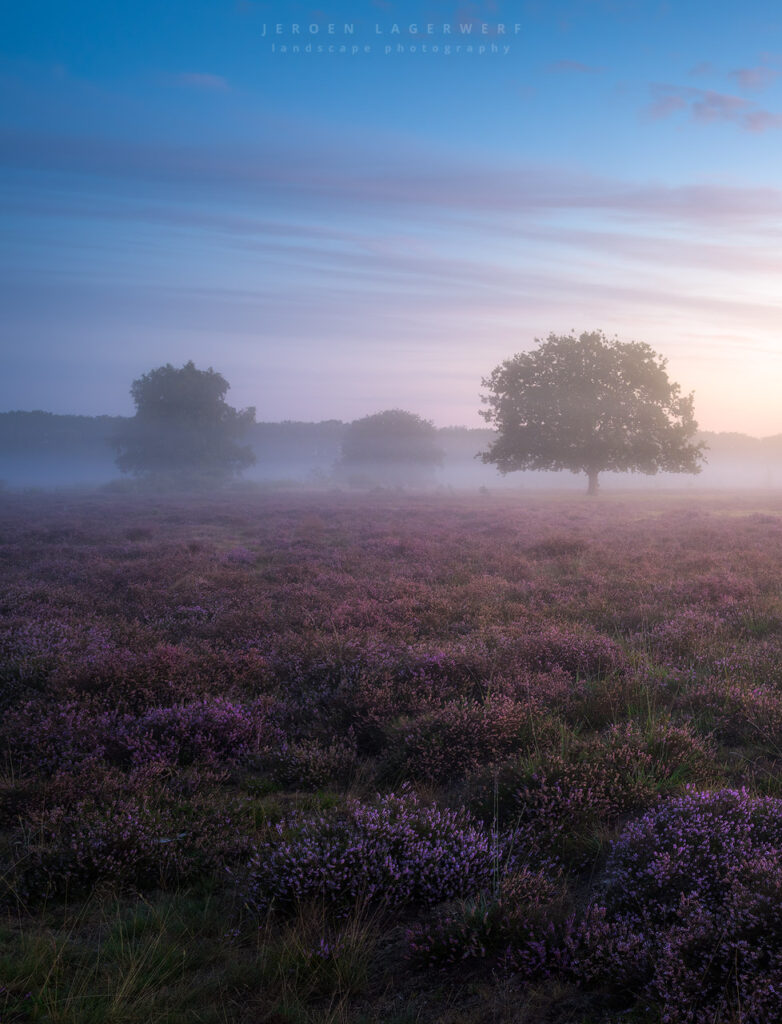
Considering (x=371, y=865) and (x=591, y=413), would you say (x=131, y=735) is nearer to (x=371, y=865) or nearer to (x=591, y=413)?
(x=371, y=865)

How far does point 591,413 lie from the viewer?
148ft

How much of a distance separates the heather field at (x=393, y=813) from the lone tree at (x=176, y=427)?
6428 centimetres

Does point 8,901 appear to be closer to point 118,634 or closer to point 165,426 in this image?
point 118,634

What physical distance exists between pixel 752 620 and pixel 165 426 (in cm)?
7076

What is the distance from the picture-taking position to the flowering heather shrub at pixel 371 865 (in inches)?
124

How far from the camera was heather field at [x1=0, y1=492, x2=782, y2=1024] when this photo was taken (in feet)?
8.53

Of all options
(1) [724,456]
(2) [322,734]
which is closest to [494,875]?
(2) [322,734]

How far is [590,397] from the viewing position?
46.4 meters

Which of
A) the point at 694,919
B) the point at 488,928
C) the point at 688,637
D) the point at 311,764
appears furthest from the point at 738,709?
the point at 311,764

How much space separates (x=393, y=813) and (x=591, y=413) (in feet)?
149

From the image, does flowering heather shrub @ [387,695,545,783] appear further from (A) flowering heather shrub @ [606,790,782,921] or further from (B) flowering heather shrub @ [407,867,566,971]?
(B) flowering heather shrub @ [407,867,566,971]

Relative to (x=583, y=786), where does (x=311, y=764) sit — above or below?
below

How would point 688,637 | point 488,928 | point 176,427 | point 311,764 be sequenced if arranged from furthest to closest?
point 176,427 < point 688,637 < point 311,764 < point 488,928

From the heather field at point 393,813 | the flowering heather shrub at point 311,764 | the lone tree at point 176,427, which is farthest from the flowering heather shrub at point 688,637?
the lone tree at point 176,427
